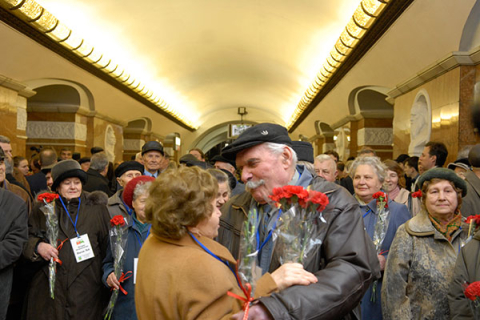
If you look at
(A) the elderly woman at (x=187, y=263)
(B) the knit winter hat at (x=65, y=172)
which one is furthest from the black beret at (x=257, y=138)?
(B) the knit winter hat at (x=65, y=172)

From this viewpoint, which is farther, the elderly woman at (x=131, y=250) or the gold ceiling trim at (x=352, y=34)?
the gold ceiling trim at (x=352, y=34)

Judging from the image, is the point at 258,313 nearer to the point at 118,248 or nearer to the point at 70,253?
the point at 118,248

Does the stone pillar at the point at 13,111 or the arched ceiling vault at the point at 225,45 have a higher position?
the arched ceiling vault at the point at 225,45

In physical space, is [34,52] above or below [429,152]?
above

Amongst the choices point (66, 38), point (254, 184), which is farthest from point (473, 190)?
point (66, 38)

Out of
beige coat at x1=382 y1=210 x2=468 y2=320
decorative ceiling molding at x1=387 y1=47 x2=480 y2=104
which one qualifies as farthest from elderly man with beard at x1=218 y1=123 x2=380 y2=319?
decorative ceiling molding at x1=387 y1=47 x2=480 y2=104

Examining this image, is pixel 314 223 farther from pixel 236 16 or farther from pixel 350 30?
pixel 236 16

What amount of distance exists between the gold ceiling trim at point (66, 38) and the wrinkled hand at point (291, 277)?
671 centimetres

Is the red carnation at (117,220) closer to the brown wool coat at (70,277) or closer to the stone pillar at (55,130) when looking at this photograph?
the brown wool coat at (70,277)

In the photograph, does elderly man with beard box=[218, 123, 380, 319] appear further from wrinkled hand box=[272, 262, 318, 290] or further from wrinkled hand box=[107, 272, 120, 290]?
wrinkled hand box=[107, 272, 120, 290]

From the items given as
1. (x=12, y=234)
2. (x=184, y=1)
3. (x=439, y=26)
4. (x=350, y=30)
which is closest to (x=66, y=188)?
(x=12, y=234)

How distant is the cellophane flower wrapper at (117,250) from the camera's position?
434cm

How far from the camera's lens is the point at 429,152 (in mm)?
7242

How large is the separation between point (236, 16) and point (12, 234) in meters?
8.85
